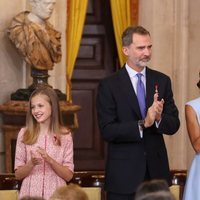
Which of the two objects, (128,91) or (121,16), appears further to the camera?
(121,16)

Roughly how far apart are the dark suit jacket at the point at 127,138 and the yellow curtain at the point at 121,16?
4279 millimetres

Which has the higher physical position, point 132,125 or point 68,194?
point 132,125

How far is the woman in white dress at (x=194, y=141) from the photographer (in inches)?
216

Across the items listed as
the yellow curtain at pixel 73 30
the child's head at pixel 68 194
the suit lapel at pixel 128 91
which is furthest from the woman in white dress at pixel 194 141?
the yellow curtain at pixel 73 30

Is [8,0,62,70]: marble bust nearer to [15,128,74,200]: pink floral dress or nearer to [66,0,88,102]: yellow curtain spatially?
[66,0,88,102]: yellow curtain

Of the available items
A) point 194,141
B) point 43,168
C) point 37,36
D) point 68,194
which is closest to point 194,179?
point 194,141

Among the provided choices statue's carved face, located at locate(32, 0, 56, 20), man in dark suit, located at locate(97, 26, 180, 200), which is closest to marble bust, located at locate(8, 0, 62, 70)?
statue's carved face, located at locate(32, 0, 56, 20)

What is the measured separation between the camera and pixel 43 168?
527 centimetres

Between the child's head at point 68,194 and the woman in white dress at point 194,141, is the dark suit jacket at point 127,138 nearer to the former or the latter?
the woman in white dress at point 194,141

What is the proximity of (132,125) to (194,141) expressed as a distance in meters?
0.70

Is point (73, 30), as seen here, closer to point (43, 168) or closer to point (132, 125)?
point (43, 168)

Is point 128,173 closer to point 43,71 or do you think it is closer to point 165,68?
point 43,71


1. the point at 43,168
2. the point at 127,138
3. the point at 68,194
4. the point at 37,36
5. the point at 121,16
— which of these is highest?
the point at 121,16

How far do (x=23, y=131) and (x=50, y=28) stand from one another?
2811mm
